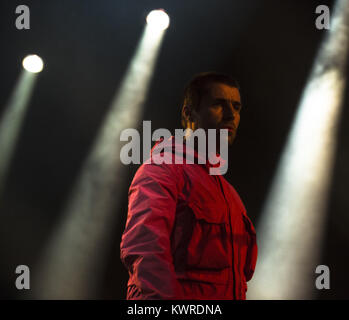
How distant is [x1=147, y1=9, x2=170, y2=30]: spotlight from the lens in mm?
3158

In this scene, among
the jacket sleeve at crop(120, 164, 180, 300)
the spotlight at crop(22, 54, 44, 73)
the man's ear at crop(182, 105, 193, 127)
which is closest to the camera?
the jacket sleeve at crop(120, 164, 180, 300)

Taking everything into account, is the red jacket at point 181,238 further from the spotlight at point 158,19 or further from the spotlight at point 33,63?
the spotlight at point 33,63

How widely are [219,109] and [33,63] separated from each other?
Result: 2.64m

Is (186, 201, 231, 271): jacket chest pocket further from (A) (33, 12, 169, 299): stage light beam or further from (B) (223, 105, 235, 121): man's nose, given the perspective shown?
A: (A) (33, 12, 169, 299): stage light beam

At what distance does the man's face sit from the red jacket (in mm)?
243

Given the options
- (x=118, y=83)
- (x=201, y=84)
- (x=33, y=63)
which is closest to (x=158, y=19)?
(x=118, y=83)

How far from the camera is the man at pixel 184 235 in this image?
975mm

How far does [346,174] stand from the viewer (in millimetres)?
3014

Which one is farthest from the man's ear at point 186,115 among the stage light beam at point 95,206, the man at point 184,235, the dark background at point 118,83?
the stage light beam at point 95,206

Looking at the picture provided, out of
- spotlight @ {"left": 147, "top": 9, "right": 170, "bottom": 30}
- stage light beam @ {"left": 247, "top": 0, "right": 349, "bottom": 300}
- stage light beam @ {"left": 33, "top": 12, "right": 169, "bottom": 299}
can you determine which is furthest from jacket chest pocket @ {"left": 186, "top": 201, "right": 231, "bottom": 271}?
spotlight @ {"left": 147, "top": 9, "right": 170, "bottom": 30}

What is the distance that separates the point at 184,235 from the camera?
1.14m

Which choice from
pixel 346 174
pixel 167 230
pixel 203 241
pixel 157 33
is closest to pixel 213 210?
pixel 203 241
